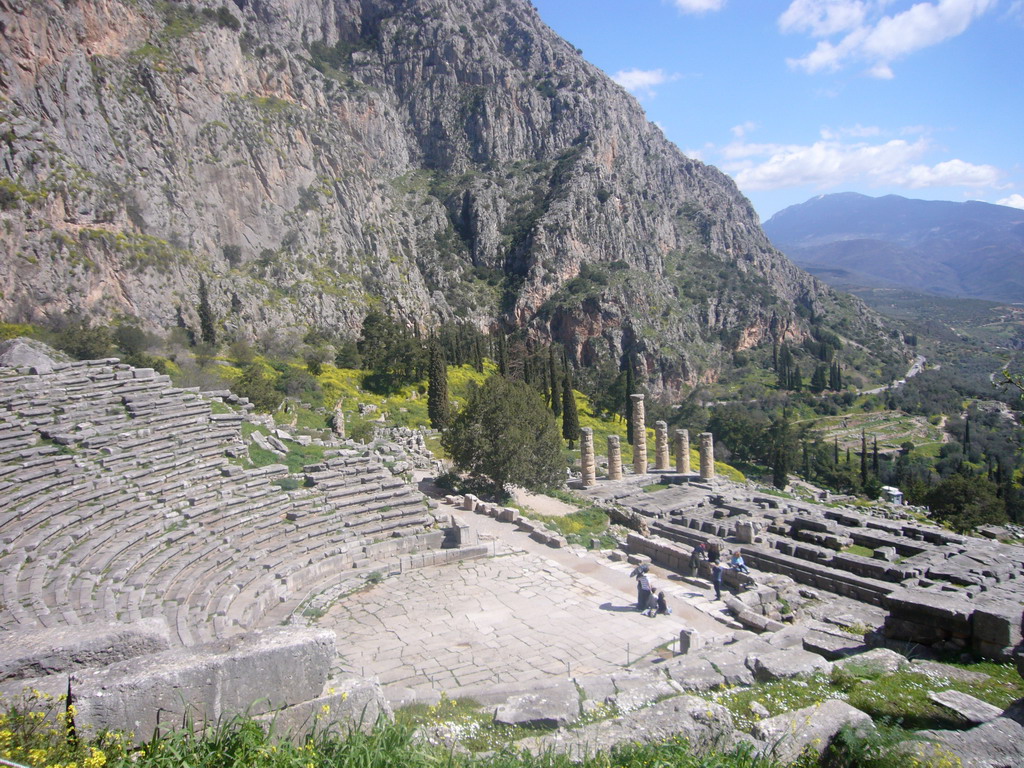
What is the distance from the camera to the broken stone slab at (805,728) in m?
6.02

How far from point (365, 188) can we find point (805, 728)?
7334 centimetres

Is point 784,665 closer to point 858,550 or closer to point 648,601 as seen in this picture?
point 648,601

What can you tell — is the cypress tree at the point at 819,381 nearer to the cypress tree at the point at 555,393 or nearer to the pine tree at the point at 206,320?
the cypress tree at the point at 555,393

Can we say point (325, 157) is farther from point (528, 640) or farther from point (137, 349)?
point (528, 640)

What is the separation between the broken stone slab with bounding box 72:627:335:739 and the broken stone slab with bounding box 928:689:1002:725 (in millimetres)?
6861

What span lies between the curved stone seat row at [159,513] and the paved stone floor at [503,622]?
6.10ft

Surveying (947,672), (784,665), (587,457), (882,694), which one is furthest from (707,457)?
(882,694)

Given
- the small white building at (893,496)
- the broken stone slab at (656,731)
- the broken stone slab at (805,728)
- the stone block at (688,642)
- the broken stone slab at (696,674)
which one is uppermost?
the broken stone slab at (805,728)

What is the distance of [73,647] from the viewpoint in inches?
239

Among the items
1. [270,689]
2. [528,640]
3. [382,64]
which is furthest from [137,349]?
[382,64]

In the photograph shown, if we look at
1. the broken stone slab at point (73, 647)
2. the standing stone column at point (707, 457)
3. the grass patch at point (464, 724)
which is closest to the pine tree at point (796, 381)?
the standing stone column at point (707, 457)

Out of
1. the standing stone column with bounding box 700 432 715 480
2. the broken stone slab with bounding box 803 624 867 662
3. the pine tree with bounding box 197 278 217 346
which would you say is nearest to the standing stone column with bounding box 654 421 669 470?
Answer: the standing stone column with bounding box 700 432 715 480

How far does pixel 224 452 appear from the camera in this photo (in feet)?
61.9

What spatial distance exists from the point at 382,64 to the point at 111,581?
336 feet
